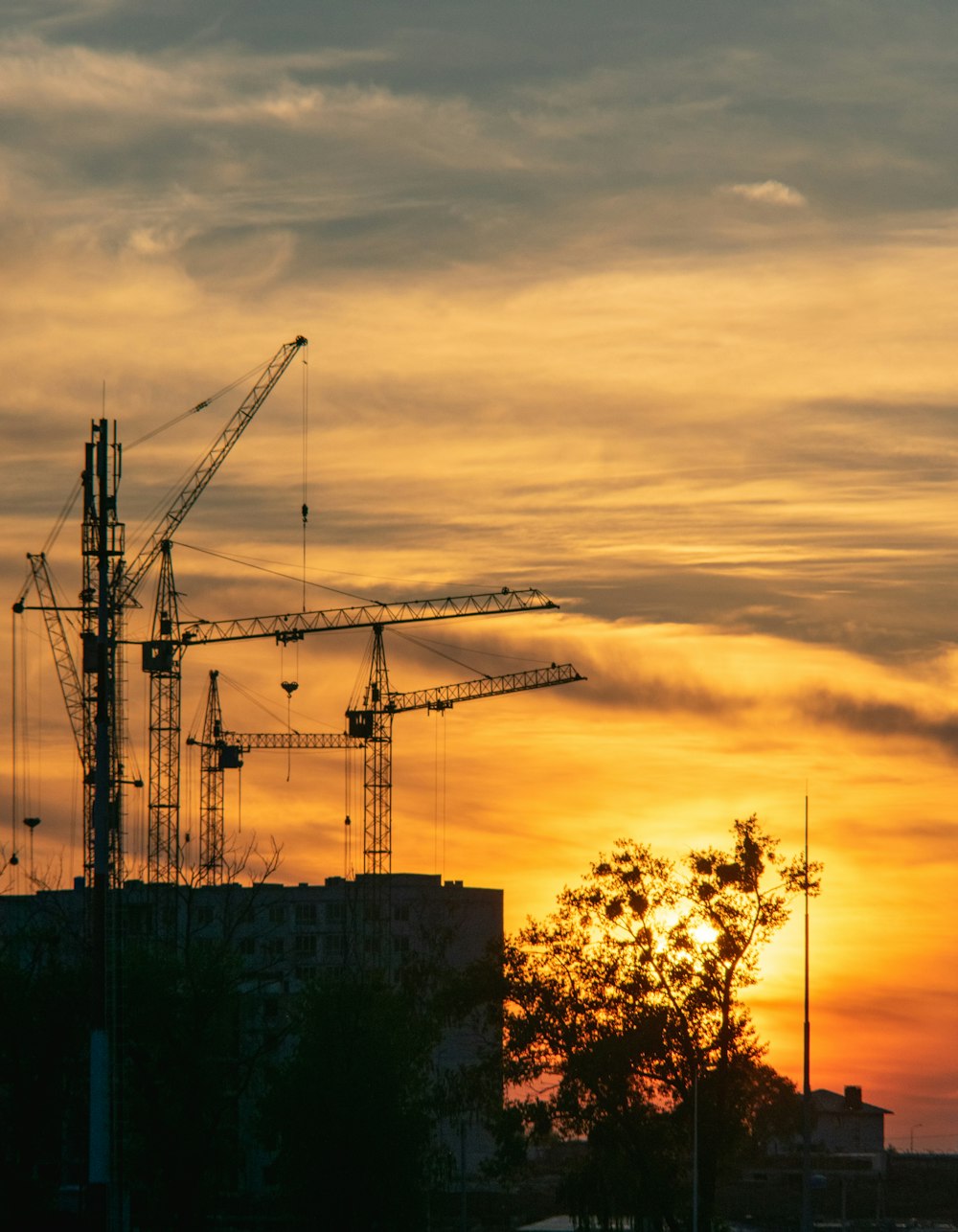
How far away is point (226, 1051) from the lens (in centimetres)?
7225

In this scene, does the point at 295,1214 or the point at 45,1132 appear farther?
the point at 295,1214

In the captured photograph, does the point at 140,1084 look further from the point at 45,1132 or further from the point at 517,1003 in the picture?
the point at 517,1003

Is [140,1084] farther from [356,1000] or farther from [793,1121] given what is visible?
[793,1121]

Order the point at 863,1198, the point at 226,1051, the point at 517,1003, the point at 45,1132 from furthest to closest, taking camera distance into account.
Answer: the point at 863,1198 < the point at 517,1003 < the point at 226,1051 < the point at 45,1132

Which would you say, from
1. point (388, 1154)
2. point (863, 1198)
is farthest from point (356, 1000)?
point (863, 1198)

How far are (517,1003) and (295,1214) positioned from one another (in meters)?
14.6

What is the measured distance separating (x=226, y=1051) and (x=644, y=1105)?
70.3 feet

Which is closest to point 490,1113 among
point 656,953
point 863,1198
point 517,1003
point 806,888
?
point 517,1003

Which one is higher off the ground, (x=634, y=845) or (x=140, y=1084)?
(x=634, y=845)

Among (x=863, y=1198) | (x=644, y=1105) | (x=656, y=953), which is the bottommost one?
(x=863, y=1198)

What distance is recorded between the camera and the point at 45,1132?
6706 centimetres

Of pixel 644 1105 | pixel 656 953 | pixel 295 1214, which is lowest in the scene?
pixel 295 1214

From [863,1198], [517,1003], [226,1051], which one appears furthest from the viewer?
[863,1198]

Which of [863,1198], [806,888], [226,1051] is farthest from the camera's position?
[863,1198]
